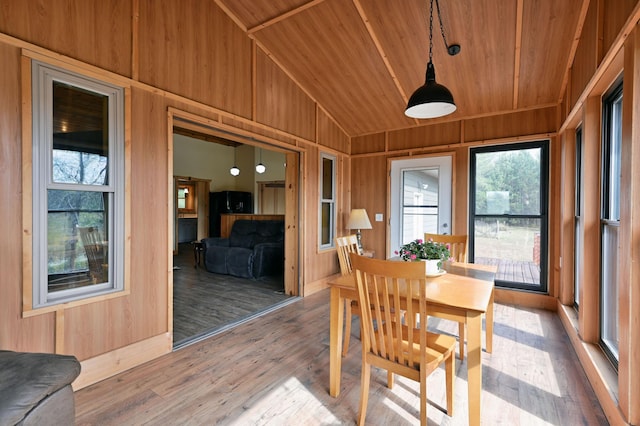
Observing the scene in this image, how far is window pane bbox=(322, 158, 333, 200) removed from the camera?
5020mm

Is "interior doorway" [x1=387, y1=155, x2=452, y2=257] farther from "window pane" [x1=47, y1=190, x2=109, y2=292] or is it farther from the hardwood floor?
"window pane" [x1=47, y1=190, x2=109, y2=292]

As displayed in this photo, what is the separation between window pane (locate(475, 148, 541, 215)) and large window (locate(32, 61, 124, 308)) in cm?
439

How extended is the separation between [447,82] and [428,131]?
1.12 m

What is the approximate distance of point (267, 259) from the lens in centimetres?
573

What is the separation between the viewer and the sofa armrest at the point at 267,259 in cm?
563

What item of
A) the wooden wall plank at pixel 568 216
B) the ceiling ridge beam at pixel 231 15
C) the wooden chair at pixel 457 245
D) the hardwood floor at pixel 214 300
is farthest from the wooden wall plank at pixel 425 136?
the hardwood floor at pixel 214 300

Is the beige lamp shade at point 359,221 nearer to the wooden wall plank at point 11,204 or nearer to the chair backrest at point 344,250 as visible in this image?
the chair backrest at point 344,250

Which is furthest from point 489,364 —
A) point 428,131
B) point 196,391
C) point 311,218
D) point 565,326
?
point 428,131

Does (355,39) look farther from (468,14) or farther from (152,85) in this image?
(152,85)

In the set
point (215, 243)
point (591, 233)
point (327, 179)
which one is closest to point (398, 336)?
point (591, 233)

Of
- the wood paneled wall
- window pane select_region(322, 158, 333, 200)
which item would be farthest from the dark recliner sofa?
the wood paneled wall

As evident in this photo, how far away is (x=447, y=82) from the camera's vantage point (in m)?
3.72

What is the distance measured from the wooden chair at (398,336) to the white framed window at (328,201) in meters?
3.06

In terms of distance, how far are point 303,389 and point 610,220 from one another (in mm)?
2621
